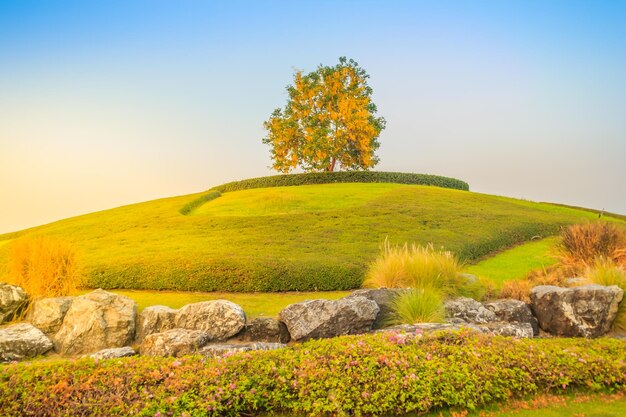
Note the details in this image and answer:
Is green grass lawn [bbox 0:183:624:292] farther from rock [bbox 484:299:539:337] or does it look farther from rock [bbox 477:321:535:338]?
rock [bbox 477:321:535:338]

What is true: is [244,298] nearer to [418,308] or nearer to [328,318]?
[328,318]

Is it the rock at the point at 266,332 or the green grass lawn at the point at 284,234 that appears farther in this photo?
the green grass lawn at the point at 284,234

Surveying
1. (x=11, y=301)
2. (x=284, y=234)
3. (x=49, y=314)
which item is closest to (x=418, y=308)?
(x=49, y=314)

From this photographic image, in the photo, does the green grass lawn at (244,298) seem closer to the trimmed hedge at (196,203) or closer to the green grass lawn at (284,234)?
the green grass lawn at (284,234)

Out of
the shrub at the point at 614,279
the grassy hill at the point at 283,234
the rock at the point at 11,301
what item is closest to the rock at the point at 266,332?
the grassy hill at the point at 283,234

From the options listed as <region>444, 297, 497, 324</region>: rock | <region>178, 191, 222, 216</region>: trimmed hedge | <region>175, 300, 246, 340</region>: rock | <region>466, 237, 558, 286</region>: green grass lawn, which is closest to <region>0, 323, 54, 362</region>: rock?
<region>175, 300, 246, 340</region>: rock

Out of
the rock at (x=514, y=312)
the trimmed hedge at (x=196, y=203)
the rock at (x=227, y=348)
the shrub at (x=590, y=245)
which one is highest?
the trimmed hedge at (x=196, y=203)

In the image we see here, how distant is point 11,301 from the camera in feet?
30.9

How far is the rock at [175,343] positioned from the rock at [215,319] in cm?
34

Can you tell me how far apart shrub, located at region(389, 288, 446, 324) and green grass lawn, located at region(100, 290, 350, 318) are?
2841 mm

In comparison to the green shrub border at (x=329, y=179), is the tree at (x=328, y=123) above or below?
above

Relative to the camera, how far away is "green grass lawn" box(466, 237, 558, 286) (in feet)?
45.4

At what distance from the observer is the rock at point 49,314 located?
905 centimetres

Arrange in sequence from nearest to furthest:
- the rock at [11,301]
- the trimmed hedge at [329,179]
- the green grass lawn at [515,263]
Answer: the rock at [11,301], the green grass lawn at [515,263], the trimmed hedge at [329,179]
